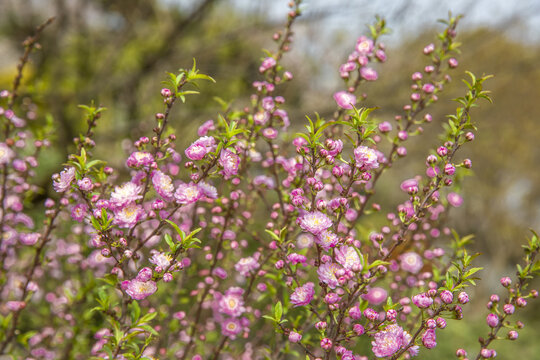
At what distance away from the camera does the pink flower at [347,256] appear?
124 centimetres

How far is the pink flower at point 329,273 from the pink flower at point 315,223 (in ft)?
0.43

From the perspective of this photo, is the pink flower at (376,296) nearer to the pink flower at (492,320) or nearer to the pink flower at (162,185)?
the pink flower at (492,320)

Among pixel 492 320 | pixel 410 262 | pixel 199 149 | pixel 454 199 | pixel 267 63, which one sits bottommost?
pixel 492 320

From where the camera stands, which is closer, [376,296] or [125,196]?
[125,196]

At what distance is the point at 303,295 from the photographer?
1.35 meters

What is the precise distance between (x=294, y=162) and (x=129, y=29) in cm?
514

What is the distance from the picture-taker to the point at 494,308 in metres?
1.35

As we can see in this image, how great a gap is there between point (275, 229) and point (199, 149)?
611 millimetres

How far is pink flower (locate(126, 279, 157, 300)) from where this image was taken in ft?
4.19

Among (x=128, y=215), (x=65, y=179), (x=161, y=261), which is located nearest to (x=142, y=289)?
(x=161, y=261)

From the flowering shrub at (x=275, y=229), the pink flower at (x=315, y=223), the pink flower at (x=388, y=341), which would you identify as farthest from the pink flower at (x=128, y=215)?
the pink flower at (x=388, y=341)

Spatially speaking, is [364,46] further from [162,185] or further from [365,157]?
[162,185]

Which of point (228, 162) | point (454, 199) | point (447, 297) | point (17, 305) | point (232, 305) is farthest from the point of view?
point (454, 199)

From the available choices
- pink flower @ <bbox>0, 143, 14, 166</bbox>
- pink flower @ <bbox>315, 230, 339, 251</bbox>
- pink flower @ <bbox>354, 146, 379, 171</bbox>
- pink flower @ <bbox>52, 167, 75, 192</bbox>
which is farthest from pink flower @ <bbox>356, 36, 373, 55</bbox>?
pink flower @ <bbox>0, 143, 14, 166</bbox>
